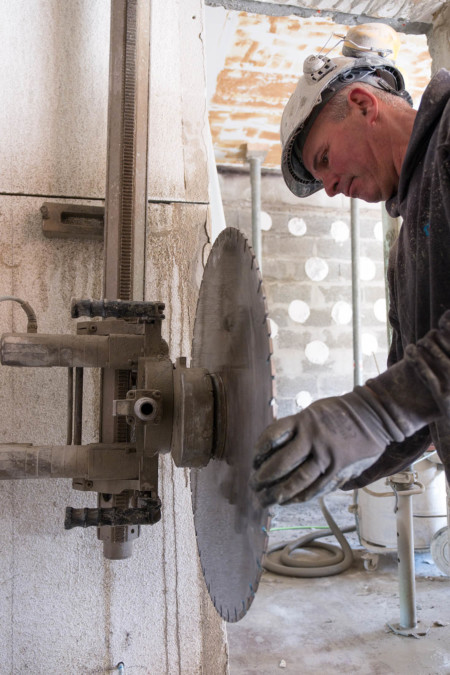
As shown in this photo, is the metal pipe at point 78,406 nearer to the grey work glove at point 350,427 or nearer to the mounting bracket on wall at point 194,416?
the mounting bracket on wall at point 194,416

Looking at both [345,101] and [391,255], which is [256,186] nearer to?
[391,255]

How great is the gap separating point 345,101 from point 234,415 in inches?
27.5

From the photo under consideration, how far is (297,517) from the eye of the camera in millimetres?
4367

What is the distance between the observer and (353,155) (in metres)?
1.22

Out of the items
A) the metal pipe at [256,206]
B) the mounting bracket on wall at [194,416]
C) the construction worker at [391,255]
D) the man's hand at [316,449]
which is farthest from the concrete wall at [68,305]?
the metal pipe at [256,206]

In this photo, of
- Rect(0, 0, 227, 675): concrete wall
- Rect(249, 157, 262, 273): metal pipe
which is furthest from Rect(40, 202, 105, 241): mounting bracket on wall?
Rect(249, 157, 262, 273): metal pipe

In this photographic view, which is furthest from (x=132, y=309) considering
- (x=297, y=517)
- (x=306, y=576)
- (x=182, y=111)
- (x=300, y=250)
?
(x=300, y=250)

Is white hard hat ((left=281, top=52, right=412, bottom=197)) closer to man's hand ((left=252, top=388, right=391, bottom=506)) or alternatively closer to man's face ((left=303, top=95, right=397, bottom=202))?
man's face ((left=303, top=95, right=397, bottom=202))

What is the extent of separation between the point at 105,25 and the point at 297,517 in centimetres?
358

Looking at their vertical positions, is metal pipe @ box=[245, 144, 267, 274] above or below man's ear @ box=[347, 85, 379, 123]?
above

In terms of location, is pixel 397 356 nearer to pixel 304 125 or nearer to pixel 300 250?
pixel 304 125

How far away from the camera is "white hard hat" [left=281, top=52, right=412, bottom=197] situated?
123 centimetres

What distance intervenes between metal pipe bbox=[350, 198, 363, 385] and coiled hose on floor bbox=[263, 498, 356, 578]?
98cm

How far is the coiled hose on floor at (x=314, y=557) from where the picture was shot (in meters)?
3.20
